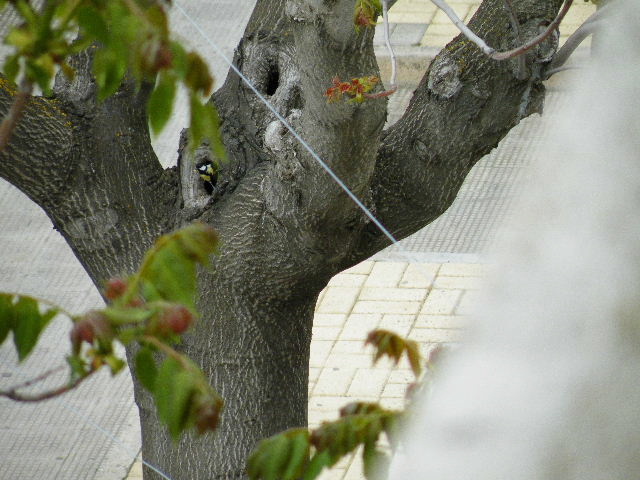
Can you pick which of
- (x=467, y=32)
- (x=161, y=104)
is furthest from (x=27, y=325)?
(x=467, y=32)

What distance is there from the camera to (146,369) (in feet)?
5.12

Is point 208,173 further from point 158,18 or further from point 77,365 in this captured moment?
point 158,18

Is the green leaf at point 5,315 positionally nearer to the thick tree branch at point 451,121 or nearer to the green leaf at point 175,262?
the green leaf at point 175,262

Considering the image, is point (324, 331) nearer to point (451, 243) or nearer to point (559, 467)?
point (451, 243)

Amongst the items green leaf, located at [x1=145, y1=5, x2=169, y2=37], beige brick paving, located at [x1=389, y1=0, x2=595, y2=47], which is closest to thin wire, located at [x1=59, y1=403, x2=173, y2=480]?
green leaf, located at [x1=145, y1=5, x2=169, y2=37]

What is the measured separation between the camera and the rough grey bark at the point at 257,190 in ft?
9.98

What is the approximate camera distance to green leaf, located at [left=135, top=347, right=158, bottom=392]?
155 centimetres

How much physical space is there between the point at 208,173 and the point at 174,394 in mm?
1918

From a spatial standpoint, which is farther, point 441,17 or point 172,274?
point 441,17

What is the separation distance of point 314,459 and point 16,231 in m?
6.41

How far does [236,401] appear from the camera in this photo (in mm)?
3334

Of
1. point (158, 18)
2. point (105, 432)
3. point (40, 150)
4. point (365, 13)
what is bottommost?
point (105, 432)

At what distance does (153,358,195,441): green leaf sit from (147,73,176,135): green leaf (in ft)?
1.19

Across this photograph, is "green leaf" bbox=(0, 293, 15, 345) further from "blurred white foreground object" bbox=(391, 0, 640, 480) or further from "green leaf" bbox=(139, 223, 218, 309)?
"blurred white foreground object" bbox=(391, 0, 640, 480)
